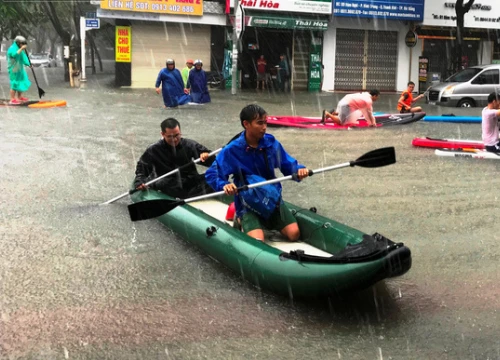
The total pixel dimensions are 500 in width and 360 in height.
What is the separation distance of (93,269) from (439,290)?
2.68 m

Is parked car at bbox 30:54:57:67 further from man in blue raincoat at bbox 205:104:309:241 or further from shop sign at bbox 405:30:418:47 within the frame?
man in blue raincoat at bbox 205:104:309:241

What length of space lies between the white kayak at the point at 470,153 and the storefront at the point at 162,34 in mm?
15916

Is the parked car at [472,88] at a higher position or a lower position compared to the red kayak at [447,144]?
higher

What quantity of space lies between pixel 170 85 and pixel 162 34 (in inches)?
348

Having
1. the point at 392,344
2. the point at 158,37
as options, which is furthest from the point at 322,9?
the point at 392,344

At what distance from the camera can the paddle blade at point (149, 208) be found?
5.10 meters

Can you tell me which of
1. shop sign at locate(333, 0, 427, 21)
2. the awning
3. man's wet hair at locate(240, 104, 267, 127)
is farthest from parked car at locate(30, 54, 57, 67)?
man's wet hair at locate(240, 104, 267, 127)

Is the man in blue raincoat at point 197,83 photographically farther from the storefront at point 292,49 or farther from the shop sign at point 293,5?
the storefront at point 292,49

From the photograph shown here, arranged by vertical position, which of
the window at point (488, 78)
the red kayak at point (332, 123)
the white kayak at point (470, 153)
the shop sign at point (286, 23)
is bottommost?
the white kayak at point (470, 153)

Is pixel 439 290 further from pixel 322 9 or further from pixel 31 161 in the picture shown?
pixel 322 9

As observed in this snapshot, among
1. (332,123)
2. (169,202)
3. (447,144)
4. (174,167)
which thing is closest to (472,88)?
(332,123)

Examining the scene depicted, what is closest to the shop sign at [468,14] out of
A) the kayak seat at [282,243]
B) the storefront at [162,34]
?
the storefront at [162,34]

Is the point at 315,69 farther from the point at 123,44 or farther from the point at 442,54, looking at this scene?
the point at 123,44

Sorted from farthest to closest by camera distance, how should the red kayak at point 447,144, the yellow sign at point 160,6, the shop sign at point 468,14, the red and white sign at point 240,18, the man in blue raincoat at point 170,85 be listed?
the shop sign at point 468,14, the yellow sign at point 160,6, the red and white sign at point 240,18, the man in blue raincoat at point 170,85, the red kayak at point 447,144
